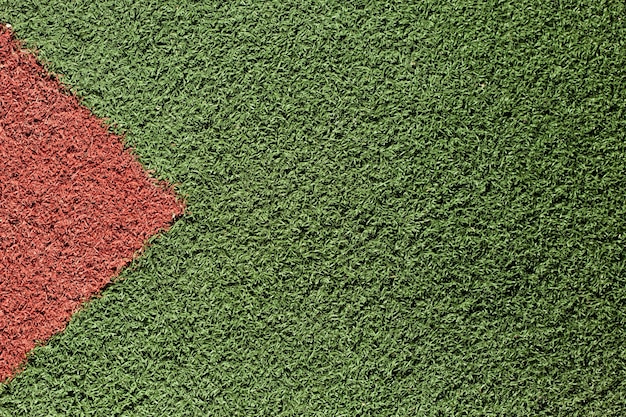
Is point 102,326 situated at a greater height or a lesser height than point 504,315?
greater

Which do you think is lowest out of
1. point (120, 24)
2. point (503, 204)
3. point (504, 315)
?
point (504, 315)

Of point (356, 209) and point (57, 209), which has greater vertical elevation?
point (57, 209)

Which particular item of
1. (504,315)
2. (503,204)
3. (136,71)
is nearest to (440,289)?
(504,315)

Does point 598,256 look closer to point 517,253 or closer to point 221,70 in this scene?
point 517,253
